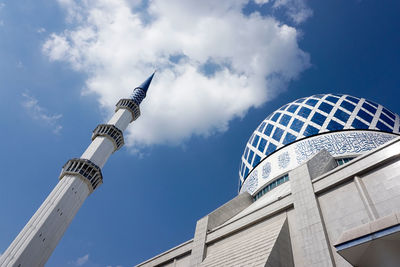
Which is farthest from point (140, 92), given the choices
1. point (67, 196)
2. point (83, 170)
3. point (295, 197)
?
point (295, 197)

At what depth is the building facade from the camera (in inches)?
143

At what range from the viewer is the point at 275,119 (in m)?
20.2

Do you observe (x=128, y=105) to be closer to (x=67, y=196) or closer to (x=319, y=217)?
(x=67, y=196)

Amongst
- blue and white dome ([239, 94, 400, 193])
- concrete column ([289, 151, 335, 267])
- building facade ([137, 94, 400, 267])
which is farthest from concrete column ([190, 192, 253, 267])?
concrete column ([289, 151, 335, 267])

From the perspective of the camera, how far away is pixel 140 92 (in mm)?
26312

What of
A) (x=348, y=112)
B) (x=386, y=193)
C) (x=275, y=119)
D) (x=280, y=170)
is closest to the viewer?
(x=386, y=193)

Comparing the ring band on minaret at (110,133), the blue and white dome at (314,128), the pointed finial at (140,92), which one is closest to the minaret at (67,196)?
the ring band on minaret at (110,133)

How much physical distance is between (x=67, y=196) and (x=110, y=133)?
578cm

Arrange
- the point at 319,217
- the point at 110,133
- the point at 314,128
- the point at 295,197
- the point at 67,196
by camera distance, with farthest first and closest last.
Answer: the point at 110,133 < the point at 314,128 < the point at 67,196 < the point at 295,197 < the point at 319,217

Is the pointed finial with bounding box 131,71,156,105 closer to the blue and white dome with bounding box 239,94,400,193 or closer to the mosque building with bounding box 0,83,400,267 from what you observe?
the mosque building with bounding box 0,83,400,267

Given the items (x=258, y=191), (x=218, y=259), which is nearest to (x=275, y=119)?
(x=258, y=191)

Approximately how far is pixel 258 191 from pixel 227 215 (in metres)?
3.91

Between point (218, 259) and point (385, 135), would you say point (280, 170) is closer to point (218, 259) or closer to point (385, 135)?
point (385, 135)

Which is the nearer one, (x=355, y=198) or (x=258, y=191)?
(x=355, y=198)
